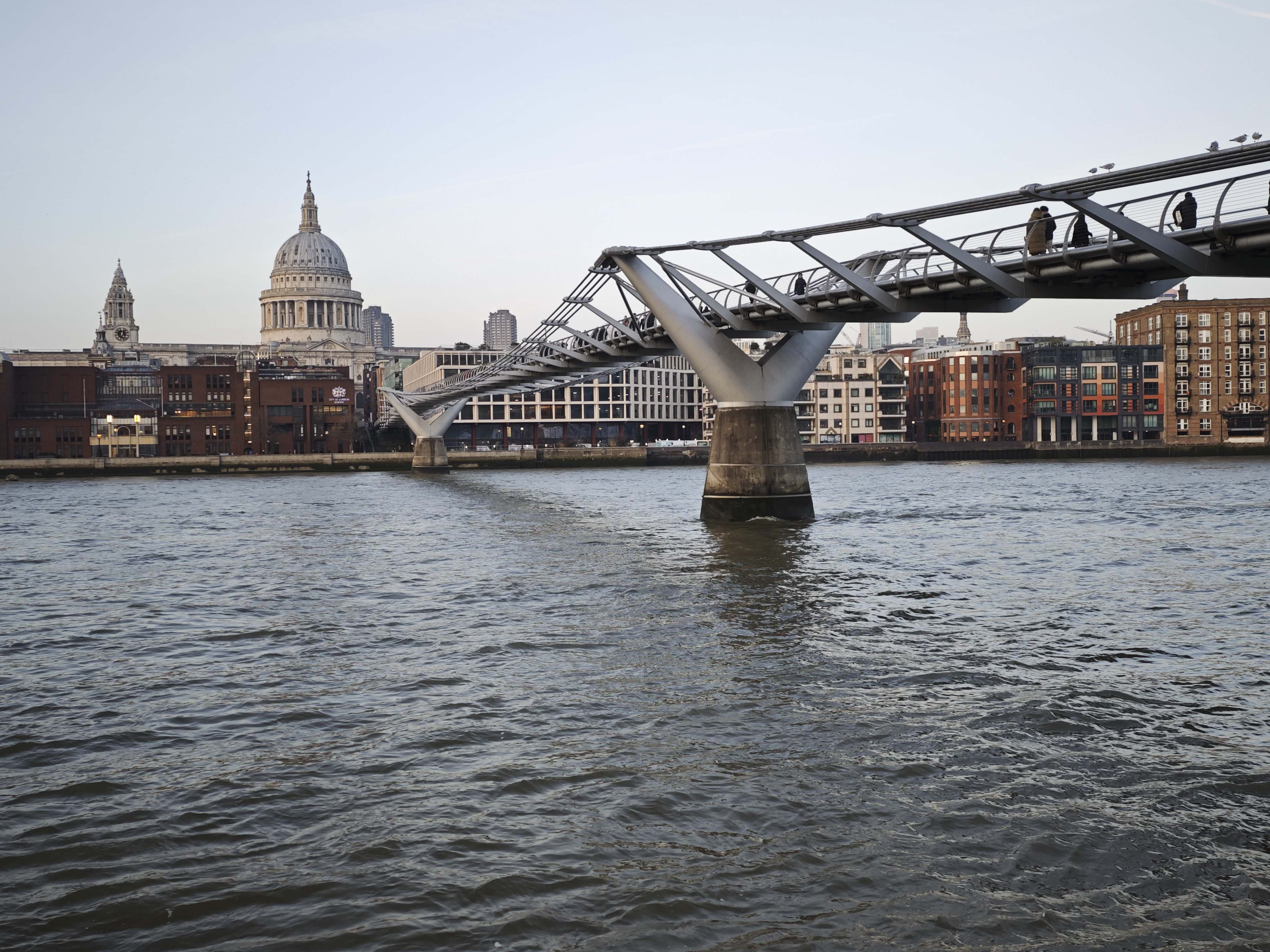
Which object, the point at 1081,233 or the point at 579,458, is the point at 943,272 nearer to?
the point at 1081,233

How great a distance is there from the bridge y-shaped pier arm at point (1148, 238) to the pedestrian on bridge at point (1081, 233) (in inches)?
109

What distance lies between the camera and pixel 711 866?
843 cm

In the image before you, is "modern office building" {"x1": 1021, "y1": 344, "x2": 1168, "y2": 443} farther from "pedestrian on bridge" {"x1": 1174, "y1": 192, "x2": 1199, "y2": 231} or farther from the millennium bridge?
"pedestrian on bridge" {"x1": 1174, "y1": 192, "x2": 1199, "y2": 231}

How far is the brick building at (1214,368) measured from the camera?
137875 millimetres

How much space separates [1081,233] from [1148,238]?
362 cm

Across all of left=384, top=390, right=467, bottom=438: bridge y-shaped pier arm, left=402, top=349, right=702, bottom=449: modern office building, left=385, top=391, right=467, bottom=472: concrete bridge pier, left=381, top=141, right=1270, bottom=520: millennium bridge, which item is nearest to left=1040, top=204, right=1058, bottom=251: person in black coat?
left=381, top=141, right=1270, bottom=520: millennium bridge

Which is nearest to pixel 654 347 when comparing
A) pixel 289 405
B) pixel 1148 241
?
pixel 1148 241

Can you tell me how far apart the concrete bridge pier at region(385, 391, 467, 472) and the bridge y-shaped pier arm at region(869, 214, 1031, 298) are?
81.8 meters

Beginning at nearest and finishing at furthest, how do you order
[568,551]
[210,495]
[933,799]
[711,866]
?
[711,866] → [933,799] → [568,551] → [210,495]

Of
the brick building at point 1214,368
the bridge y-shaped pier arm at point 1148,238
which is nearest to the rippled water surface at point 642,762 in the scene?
the bridge y-shaped pier arm at point 1148,238

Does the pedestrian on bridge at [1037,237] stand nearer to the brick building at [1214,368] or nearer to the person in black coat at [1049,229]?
the person in black coat at [1049,229]

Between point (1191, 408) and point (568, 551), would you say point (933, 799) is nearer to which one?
point (568, 551)

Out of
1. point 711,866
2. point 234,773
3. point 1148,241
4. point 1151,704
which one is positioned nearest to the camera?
point 711,866

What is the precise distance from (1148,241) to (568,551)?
56.8 feet
